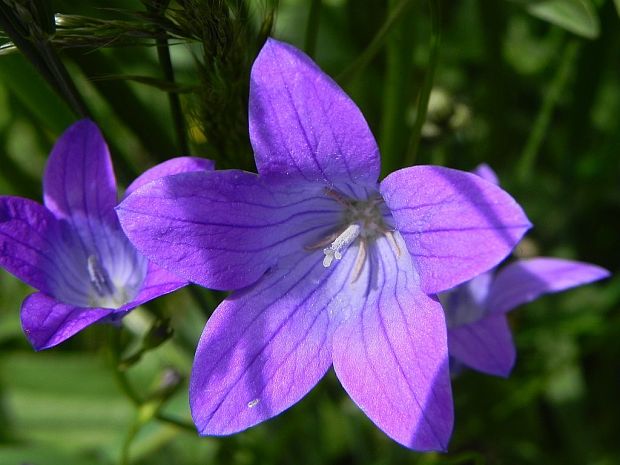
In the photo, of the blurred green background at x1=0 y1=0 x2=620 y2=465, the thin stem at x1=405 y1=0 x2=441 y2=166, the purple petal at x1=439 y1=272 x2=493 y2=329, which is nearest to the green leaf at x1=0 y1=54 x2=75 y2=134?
the blurred green background at x1=0 y1=0 x2=620 y2=465

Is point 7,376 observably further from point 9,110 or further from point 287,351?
point 287,351

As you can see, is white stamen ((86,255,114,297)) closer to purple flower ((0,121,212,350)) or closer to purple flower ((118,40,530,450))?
purple flower ((0,121,212,350))

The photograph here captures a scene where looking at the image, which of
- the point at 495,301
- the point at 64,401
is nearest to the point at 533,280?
the point at 495,301

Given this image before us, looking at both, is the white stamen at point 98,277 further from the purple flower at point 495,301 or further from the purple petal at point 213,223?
the purple flower at point 495,301

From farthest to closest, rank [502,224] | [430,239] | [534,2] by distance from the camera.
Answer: [534,2] → [430,239] → [502,224]

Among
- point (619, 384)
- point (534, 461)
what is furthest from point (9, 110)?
point (619, 384)

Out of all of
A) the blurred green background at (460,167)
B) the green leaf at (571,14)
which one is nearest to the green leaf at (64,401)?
the blurred green background at (460,167)
